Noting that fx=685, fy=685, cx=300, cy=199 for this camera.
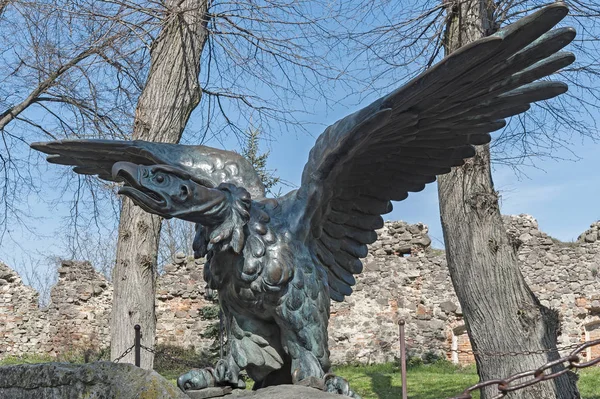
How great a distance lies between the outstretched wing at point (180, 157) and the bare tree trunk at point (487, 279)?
3.45 meters

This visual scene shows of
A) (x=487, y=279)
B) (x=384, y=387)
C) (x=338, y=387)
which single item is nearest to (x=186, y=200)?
(x=338, y=387)

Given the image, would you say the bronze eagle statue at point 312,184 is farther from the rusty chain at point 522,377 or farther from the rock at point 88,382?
the rusty chain at point 522,377

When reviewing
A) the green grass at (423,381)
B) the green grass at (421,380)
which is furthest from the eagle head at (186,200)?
the green grass at (423,381)

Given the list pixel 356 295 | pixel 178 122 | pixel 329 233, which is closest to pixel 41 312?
pixel 356 295

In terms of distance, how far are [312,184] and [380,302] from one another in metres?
12.4

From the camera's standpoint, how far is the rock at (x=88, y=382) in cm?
245

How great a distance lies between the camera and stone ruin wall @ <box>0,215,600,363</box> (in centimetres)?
1377

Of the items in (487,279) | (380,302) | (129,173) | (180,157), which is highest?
(380,302)

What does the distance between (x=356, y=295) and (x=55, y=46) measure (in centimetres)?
891

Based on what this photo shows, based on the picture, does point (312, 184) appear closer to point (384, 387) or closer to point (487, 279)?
point (487, 279)

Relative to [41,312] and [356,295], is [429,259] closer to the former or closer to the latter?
[356,295]

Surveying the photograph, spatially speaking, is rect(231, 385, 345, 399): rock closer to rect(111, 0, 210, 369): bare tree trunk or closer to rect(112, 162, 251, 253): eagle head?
rect(112, 162, 251, 253): eagle head

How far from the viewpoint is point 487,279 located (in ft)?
19.5

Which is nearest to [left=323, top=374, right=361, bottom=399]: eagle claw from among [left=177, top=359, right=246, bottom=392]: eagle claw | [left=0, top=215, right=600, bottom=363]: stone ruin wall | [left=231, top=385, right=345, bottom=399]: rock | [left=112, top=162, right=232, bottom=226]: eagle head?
[left=231, top=385, right=345, bottom=399]: rock
